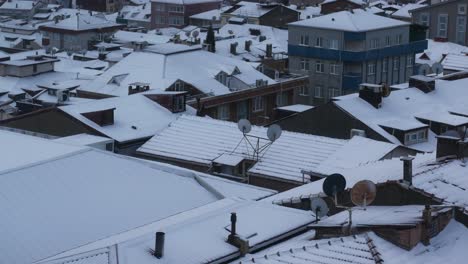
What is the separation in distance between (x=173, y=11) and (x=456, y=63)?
51.1m

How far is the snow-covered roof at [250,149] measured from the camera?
36.8m

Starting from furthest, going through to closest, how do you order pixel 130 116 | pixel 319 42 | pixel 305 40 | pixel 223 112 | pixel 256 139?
pixel 305 40 → pixel 319 42 → pixel 223 112 → pixel 130 116 → pixel 256 139

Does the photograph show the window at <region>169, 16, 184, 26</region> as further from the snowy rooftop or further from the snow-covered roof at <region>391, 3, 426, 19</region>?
the snowy rooftop

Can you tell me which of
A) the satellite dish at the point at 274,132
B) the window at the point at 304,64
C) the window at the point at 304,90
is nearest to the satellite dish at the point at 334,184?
the satellite dish at the point at 274,132

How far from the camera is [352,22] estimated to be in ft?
197

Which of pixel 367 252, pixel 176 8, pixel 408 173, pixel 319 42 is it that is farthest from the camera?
pixel 176 8

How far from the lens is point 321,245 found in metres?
20.3

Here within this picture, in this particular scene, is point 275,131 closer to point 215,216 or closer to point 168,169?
point 168,169

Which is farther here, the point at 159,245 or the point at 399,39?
the point at 399,39

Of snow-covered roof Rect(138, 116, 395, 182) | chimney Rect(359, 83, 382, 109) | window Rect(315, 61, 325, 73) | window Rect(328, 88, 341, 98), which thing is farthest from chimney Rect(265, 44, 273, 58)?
snow-covered roof Rect(138, 116, 395, 182)

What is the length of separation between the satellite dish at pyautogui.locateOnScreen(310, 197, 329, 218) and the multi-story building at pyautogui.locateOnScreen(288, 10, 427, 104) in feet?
113

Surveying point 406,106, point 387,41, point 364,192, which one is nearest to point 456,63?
point 387,41

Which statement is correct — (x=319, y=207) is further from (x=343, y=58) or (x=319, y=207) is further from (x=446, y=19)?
(x=446, y=19)

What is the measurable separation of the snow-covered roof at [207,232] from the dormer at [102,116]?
1364 centimetres
